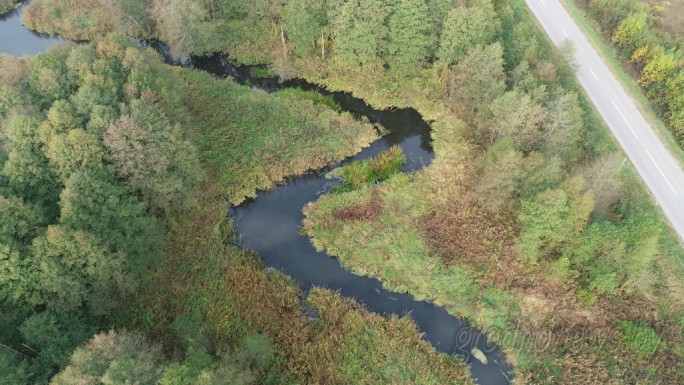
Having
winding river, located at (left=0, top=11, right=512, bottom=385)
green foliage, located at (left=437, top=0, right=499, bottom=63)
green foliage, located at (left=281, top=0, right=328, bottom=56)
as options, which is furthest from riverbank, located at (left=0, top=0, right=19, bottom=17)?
green foliage, located at (left=437, top=0, right=499, bottom=63)

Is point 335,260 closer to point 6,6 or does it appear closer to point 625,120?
point 625,120

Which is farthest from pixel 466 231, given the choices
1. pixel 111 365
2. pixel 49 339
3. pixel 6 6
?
pixel 6 6

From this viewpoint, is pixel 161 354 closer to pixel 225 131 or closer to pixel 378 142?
pixel 225 131

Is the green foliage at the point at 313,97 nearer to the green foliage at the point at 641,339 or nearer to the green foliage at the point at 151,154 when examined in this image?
the green foliage at the point at 151,154

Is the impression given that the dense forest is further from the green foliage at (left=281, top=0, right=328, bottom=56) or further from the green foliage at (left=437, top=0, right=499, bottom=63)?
the green foliage at (left=281, top=0, right=328, bottom=56)

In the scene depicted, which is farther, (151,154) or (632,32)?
(632,32)
